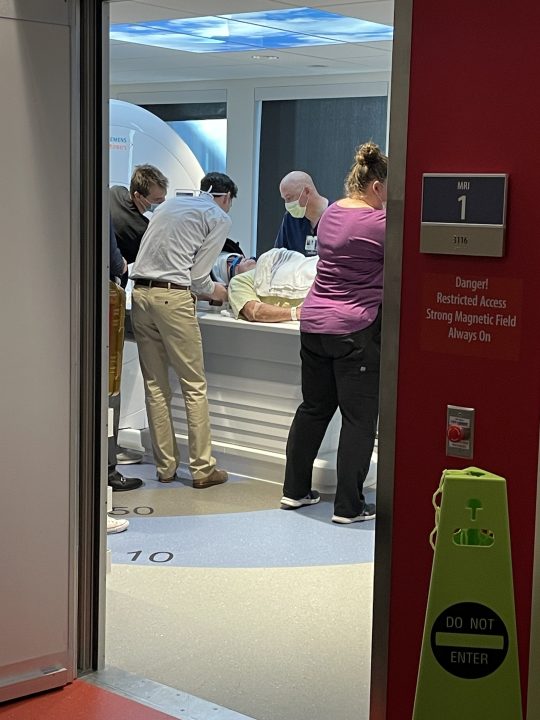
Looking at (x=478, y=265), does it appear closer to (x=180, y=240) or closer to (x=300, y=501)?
(x=300, y=501)

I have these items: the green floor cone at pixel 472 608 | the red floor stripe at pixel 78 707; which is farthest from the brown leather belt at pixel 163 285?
the green floor cone at pixel 472 608

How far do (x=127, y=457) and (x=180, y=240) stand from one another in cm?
134

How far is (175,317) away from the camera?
572cm

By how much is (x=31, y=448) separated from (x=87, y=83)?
1111 millimetres

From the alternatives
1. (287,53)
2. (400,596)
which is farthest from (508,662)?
(287,53)

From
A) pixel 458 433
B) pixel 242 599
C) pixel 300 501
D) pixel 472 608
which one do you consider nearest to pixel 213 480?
pixel 300 501

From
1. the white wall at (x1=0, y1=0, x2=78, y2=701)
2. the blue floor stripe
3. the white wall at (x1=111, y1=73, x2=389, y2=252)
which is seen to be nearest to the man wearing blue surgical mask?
the white wall at (x1=111, y1=73, x2=389, y2=252)

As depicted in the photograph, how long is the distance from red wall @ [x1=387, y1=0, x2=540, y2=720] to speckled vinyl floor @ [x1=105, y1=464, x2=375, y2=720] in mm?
963

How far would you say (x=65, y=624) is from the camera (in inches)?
136

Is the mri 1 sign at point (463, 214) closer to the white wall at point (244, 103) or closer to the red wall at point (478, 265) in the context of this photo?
→ the red wall at point (478, 265)

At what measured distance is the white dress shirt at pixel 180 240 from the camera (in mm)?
5695

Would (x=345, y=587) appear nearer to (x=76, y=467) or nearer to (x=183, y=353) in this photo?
(x=76, y=467)

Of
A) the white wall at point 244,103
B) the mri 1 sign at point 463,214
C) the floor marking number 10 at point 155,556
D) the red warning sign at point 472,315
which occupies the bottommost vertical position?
the floor marking number 10 at point 155,556

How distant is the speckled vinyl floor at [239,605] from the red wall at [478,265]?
0.96 metres
